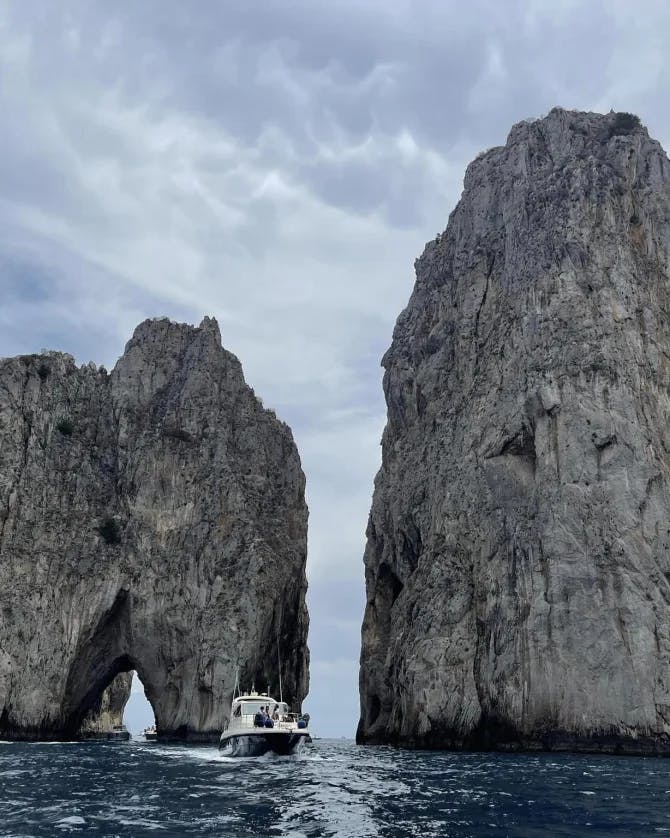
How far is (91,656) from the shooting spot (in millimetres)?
78875

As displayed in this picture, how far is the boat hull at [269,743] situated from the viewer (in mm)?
45438

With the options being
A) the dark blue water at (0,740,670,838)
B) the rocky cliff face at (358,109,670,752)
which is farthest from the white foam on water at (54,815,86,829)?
the rocky cliff face at (358,109,670,752)

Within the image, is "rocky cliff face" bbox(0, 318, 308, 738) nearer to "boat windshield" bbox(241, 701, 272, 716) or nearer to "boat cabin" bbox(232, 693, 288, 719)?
"boat cabin" bbox(232, 693, 288, 719)

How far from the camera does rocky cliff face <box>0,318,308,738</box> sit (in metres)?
74.7

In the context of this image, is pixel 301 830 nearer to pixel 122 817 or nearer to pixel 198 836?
pixel 198 836

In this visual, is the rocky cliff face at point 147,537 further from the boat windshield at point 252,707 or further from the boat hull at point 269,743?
the boat hull at point 269,743

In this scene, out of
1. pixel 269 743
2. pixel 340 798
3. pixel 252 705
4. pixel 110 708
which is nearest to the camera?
pixel 340 798

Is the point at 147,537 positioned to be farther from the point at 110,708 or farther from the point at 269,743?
the point at 110,708

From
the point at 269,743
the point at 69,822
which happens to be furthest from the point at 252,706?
the point at 69,822

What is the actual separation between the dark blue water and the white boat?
202 centimetres

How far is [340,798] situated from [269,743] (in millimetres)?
19168

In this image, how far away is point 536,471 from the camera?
198 feet

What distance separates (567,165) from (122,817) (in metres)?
62.5

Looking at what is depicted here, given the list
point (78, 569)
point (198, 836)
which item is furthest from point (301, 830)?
point (78, 569)
